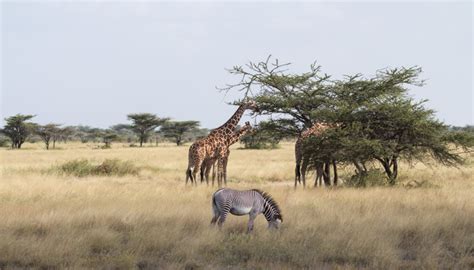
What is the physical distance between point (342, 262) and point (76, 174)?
15771 mm

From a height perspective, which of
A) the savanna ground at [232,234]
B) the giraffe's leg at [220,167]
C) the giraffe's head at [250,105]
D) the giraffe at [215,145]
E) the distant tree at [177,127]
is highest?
the distant tree at [177,127]

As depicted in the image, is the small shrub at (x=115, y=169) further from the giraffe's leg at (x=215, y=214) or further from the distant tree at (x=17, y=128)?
the distant tree at (x=17, y=128)

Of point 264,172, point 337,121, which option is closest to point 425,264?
point 337,121

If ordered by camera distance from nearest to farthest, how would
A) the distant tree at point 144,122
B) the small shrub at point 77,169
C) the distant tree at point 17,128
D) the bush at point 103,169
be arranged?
the small shrub at point 77,169, the bush at point 103,169, the distant tree at point 17,128, the distant tree at point 144,122

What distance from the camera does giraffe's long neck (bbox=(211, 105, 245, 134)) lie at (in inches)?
646

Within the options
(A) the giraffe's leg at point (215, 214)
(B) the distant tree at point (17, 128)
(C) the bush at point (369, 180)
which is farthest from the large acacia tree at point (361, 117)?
(B) the distant tree at point (17, 128)

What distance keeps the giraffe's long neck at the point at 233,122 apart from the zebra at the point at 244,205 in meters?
7.86

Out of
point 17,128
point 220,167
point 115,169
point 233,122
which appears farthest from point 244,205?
point 17,128

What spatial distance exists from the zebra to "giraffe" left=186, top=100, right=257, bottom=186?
680 centimetres

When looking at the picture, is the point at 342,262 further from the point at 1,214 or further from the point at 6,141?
the point at 6,141

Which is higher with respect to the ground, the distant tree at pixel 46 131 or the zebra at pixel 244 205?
the distant tree at pixel 46 131

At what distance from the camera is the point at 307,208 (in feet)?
35.4

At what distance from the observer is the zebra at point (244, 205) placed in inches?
325

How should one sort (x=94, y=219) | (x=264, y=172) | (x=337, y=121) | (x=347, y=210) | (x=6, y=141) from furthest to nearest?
(x=6, y=141), (x=264, y=172), (x=337, y=121), (x=347, y=210), (x=94, y=219)
